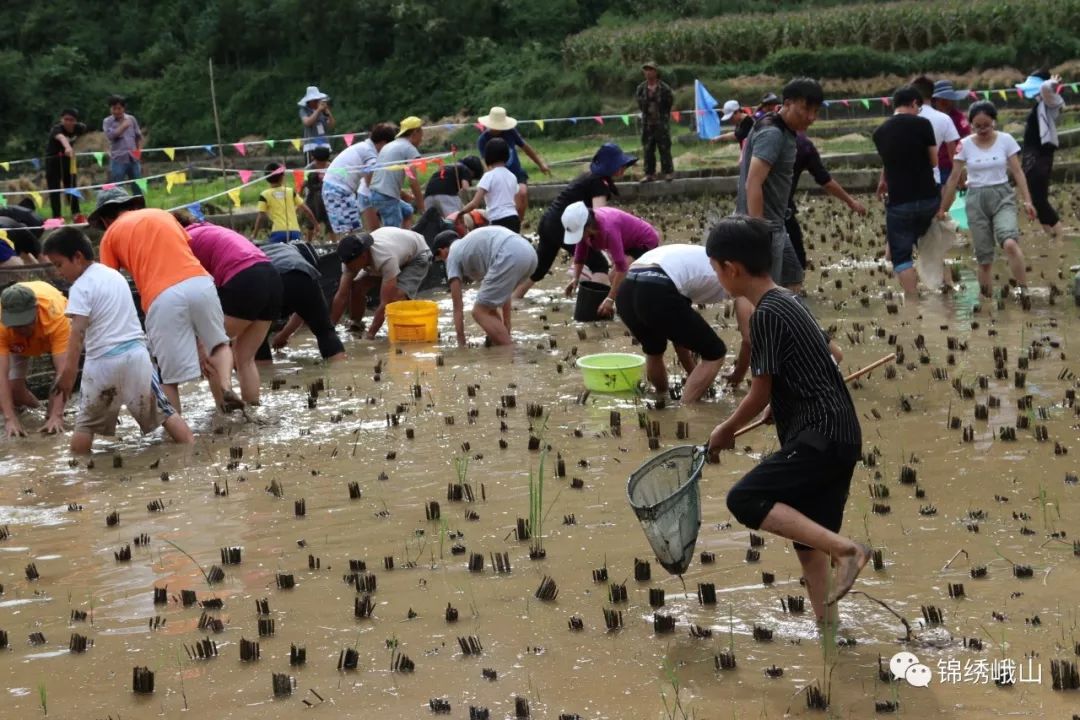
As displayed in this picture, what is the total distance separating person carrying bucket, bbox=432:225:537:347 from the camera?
10648 millimetres

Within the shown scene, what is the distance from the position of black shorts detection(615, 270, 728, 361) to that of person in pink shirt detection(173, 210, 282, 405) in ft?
8.36

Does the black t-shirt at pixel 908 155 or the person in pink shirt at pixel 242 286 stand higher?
the black t-shirt at pixel 908 155

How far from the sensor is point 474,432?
8383 millimetres

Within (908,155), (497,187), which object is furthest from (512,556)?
(497,187)

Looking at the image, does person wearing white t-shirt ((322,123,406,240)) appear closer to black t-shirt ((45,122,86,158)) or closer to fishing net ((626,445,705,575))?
black t-shirt ((45,122,86,158))

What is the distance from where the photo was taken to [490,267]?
35.2 feet

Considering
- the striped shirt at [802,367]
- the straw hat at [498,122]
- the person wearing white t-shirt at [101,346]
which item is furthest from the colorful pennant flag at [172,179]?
the striped shirt at [802,367]

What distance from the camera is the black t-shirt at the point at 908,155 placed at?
10.8 metres

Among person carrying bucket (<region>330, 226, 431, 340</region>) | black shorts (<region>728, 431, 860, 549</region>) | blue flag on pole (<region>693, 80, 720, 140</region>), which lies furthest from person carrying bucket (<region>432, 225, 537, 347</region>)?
blue flag on pole (<region>693, 80, 720, 140</region>)

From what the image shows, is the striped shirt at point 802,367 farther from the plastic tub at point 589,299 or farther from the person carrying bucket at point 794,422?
the plastic tub at point 589,299

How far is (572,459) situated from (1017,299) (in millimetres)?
5097

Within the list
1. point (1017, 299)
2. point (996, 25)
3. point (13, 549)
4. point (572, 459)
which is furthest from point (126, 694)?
point (996, 25)

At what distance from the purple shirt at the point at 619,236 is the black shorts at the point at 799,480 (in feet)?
16.6

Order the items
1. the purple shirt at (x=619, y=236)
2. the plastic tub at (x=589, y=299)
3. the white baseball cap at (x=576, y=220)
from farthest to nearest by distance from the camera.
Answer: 1. the plastic tub at (x=589, y=299)
2. the purple shirt at (x=619, y=236)
3. the white baseball cap at (x=576, y=220)
